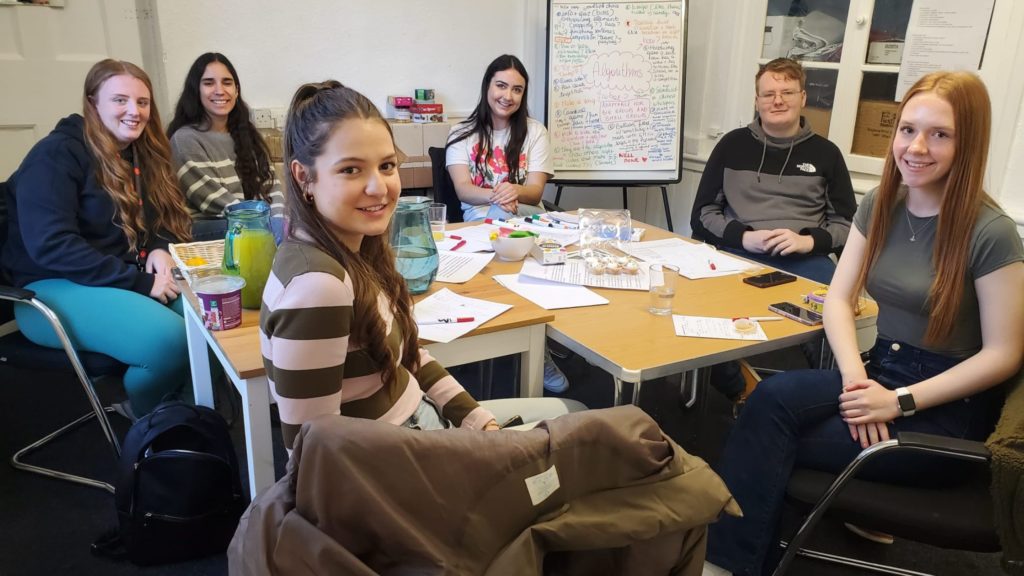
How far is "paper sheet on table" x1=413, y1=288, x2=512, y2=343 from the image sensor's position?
62.2 inches

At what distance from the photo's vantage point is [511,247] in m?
2.12

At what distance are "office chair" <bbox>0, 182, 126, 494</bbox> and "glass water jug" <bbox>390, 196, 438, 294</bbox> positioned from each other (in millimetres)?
870

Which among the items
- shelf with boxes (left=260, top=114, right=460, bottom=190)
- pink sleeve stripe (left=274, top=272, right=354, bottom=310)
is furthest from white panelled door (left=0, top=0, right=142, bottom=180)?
pink sleeve stripe (left=274, top=272, right=354, bottom=310)

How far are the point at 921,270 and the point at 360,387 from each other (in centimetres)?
121

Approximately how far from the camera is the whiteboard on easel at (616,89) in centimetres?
377

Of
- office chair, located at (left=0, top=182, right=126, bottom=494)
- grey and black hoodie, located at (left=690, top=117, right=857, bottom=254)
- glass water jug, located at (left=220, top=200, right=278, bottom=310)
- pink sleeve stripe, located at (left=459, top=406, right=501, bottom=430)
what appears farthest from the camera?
grey and black hoodie, located at (left=690, top=117, right=857, bottom=254)

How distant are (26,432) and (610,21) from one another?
3154 millimetres

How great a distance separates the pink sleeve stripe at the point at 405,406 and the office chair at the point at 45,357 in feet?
3.17

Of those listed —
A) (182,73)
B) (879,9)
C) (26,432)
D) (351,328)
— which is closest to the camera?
(351,328)

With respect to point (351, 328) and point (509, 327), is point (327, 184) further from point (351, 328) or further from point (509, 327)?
point (509, 327)

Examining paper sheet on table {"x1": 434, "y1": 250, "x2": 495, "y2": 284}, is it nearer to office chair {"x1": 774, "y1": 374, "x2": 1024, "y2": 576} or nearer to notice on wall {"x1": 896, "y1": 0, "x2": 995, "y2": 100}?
office chair {"x1": 774, "y1": 374, "x2": 1024, "y2": 576}

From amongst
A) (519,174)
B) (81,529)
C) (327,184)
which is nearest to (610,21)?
(519,174)

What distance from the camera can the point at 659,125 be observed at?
3857mm

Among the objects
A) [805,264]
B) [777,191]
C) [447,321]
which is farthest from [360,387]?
[777,191]
